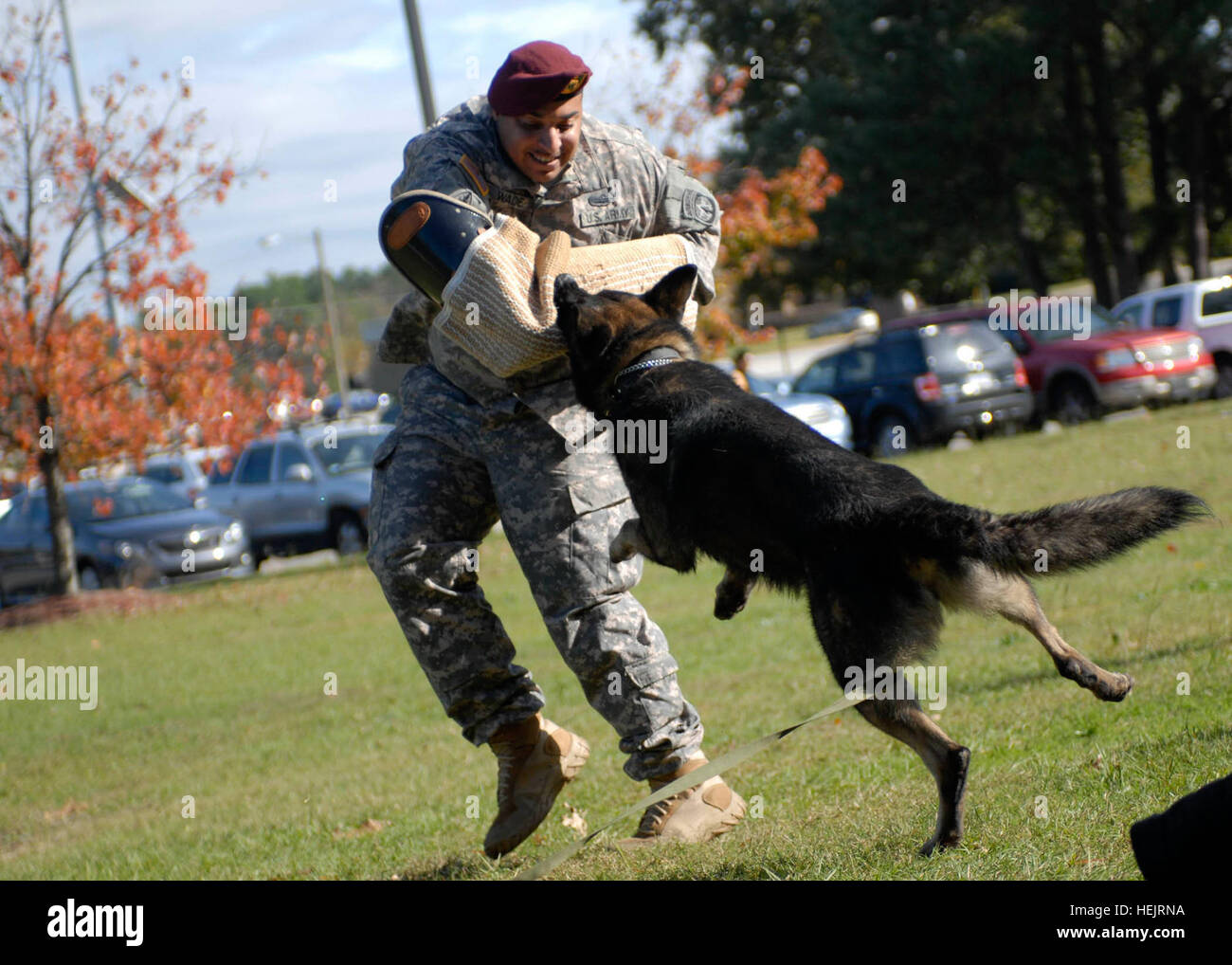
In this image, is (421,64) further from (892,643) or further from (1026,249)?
(1026,249)

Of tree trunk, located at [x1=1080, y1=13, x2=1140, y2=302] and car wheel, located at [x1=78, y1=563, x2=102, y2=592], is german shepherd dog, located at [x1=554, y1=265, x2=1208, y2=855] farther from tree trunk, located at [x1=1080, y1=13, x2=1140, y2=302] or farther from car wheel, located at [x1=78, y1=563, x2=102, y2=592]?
tree trunk, located at [x1=1080, y1=13, x2=1140, y2=302]

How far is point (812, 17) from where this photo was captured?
36844 millimetres

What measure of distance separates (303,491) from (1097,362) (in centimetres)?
1215

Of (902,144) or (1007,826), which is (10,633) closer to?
(1007,826)

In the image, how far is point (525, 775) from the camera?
4340 mm

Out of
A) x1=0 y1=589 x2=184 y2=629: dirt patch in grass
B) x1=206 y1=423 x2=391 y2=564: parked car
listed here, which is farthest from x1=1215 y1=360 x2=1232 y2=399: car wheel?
x1=0 y1=589 x2=184 y2=629: dirt patch in grass

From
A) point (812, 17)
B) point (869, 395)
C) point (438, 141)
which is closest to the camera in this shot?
point (438, 141)

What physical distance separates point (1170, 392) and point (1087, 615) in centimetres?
1393

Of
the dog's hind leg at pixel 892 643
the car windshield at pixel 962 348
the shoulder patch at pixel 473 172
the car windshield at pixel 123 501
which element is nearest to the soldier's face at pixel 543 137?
the shoulder patch at pixel 473 172

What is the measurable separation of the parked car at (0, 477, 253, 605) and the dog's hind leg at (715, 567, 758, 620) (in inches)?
529

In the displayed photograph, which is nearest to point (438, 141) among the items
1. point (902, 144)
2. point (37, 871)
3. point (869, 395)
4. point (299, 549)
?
point (37, 871)

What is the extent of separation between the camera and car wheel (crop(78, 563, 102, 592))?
17.0 meters

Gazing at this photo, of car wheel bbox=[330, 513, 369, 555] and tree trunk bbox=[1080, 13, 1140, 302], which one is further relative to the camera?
tree trunk bbox=[1080, 13, 1140, 302]

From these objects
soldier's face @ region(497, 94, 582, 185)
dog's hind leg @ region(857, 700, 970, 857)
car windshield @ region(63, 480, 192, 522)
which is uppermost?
soldier's face @ region(497, 94, 582, 185)
